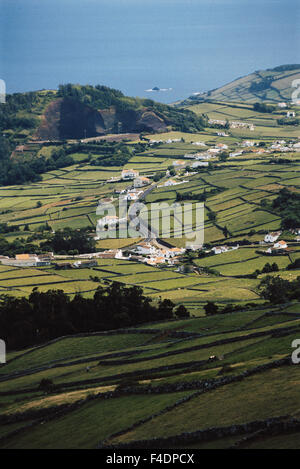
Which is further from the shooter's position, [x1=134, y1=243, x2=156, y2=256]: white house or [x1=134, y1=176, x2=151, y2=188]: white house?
[x1=134, y1=176, x2=151, y2=188]: white house

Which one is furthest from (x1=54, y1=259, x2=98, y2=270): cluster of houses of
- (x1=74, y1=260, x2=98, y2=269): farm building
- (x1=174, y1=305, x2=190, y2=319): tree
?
(x1=174, y1=305, x2=190, y2=319): tree

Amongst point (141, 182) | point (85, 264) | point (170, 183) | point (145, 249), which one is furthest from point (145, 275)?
point (141, 182)

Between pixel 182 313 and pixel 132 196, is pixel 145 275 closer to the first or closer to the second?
pixel 182 313

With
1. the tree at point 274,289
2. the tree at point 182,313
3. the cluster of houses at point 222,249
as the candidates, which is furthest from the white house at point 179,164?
the tree at point 182,313

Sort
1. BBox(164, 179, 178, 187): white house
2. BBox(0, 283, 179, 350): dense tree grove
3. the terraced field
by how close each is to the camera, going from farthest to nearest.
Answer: BBox(164, 179, 178, 187): white house → BBox(0, 283, 179, 350): dense tree grove → the terraced field

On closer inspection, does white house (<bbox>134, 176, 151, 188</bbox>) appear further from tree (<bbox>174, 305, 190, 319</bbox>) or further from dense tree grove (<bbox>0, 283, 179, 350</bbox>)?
tree (<bbox>174, 305, 190, 319</bbox>)

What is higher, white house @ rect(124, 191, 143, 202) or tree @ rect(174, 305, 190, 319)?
white house @ rect(124, 191, 143, 202)

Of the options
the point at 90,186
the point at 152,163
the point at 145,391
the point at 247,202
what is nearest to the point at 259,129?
the point at 152,163
